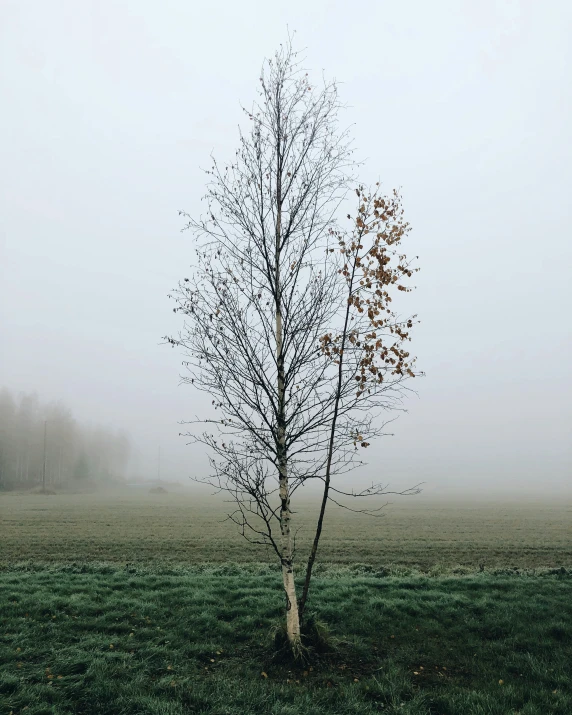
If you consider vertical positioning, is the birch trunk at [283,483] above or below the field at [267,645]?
above

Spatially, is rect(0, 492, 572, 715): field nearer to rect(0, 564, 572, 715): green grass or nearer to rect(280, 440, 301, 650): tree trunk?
rect(0, 564, 572, 715): green grass

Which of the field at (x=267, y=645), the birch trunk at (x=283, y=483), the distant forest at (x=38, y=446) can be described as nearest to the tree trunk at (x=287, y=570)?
the birch trunk at (x=283, y=483)

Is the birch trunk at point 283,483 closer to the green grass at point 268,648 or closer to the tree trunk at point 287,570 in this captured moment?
the tree trunk at point 287,570

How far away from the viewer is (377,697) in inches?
237

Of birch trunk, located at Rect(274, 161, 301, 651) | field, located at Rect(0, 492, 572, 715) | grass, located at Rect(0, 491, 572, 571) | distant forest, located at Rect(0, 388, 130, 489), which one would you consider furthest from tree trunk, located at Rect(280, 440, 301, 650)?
distant forest, located at Rect(0, 388, 130, 489)

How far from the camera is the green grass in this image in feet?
18.9

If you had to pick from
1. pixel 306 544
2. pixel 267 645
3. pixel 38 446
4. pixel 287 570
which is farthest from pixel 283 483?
pixel 38 446

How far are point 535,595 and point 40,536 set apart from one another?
22.7 m

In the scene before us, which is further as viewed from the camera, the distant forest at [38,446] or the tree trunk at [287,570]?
the distant forest at [38,446]

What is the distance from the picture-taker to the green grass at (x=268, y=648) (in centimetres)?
575

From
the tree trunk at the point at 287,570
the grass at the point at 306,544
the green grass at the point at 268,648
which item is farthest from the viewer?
the grass at the point at 306,544

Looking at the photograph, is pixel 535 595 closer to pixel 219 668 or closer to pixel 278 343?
pixel 219 668

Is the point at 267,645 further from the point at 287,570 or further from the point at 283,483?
the point at 283,483

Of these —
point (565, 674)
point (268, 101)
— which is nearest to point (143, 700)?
point (565, 674)
